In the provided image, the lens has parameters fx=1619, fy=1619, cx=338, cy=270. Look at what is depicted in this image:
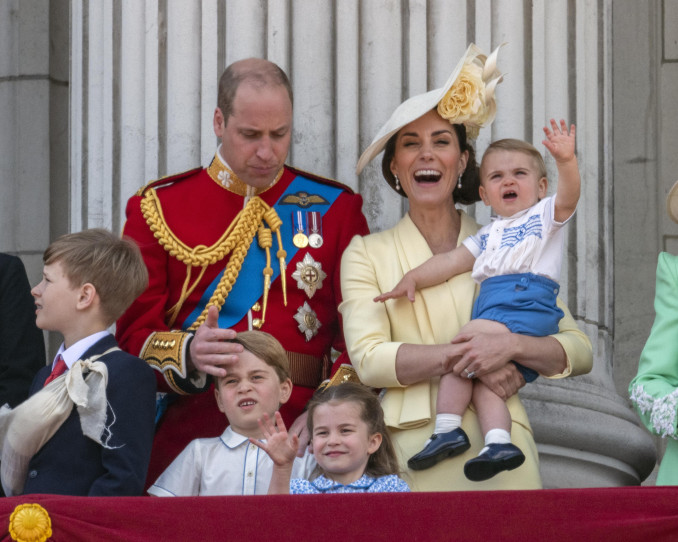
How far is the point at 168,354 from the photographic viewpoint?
15.1 ft

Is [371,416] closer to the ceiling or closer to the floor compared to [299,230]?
closer to the floor

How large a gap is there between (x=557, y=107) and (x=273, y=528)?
2.35 m

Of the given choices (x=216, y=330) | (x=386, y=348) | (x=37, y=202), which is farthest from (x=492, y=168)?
(x=37, y=202)

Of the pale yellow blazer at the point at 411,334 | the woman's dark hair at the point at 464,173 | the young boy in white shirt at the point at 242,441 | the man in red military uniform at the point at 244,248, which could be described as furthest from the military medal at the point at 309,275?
the young boy in white shirt at the point at 242,441

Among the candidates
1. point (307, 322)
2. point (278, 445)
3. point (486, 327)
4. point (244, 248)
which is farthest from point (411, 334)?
point (278, 445)

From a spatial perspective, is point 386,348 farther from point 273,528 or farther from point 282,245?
point 273,528

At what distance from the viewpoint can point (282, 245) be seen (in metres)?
4.97

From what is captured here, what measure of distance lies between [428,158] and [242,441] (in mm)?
1028

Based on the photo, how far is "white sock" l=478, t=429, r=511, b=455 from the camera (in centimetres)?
423

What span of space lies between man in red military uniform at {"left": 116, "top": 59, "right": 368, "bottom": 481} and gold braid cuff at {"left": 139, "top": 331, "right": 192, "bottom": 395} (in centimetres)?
1

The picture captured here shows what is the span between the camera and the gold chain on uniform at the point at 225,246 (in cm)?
489

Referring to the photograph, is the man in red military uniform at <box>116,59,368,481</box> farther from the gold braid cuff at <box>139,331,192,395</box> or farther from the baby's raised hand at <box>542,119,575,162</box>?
the baby's raised hand at <box>542,119,575,162</box>

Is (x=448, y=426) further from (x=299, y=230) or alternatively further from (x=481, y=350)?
(x=299, y=230)

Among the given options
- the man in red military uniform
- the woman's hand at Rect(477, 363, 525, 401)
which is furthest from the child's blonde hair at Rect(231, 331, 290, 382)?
the woman's hand at Rect(477, 363, 525, 401)
